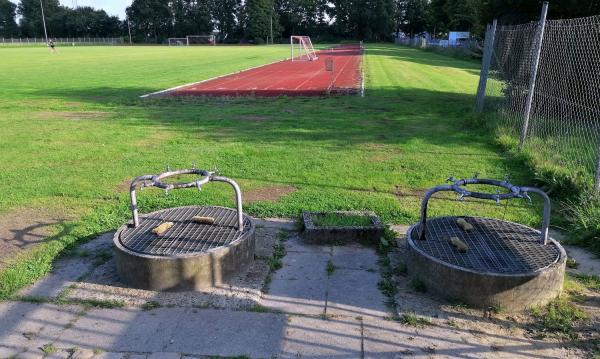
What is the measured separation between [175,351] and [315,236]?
1.95 m

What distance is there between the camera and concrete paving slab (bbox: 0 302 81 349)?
3.11 meters

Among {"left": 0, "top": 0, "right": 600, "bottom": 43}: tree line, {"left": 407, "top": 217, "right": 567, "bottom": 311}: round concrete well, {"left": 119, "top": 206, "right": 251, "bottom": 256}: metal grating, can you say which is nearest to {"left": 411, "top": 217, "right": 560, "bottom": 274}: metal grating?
{"left": 407, "top": 217, "right": 567, "bottom": 311}: round concrete well

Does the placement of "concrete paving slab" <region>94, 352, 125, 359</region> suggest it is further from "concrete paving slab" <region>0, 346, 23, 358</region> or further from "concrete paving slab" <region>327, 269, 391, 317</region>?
"concrete paving slab" <region>327, 269, 391, 317</region>

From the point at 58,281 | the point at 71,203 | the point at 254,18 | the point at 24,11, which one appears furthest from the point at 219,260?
the point at 24,11

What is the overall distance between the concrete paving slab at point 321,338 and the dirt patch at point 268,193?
2623 mm

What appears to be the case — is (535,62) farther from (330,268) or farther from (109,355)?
(109,355)

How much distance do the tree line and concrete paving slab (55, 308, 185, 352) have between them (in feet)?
338

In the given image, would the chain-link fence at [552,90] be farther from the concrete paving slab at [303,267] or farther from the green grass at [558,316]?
the concrete paving slab at [303,267]

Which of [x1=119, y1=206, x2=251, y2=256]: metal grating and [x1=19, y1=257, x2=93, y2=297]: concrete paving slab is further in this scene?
[x1=119, y1=206, x2=251, y2=256]: metal grating

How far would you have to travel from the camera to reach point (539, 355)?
9.97ft

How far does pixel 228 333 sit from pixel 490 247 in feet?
7.26

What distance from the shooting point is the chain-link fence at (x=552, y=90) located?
25.8 ft

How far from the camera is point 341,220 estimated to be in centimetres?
489

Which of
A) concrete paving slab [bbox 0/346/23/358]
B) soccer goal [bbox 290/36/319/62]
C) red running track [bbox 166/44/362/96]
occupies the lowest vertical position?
concrete paving slab [bbox 0/346/23/358]
